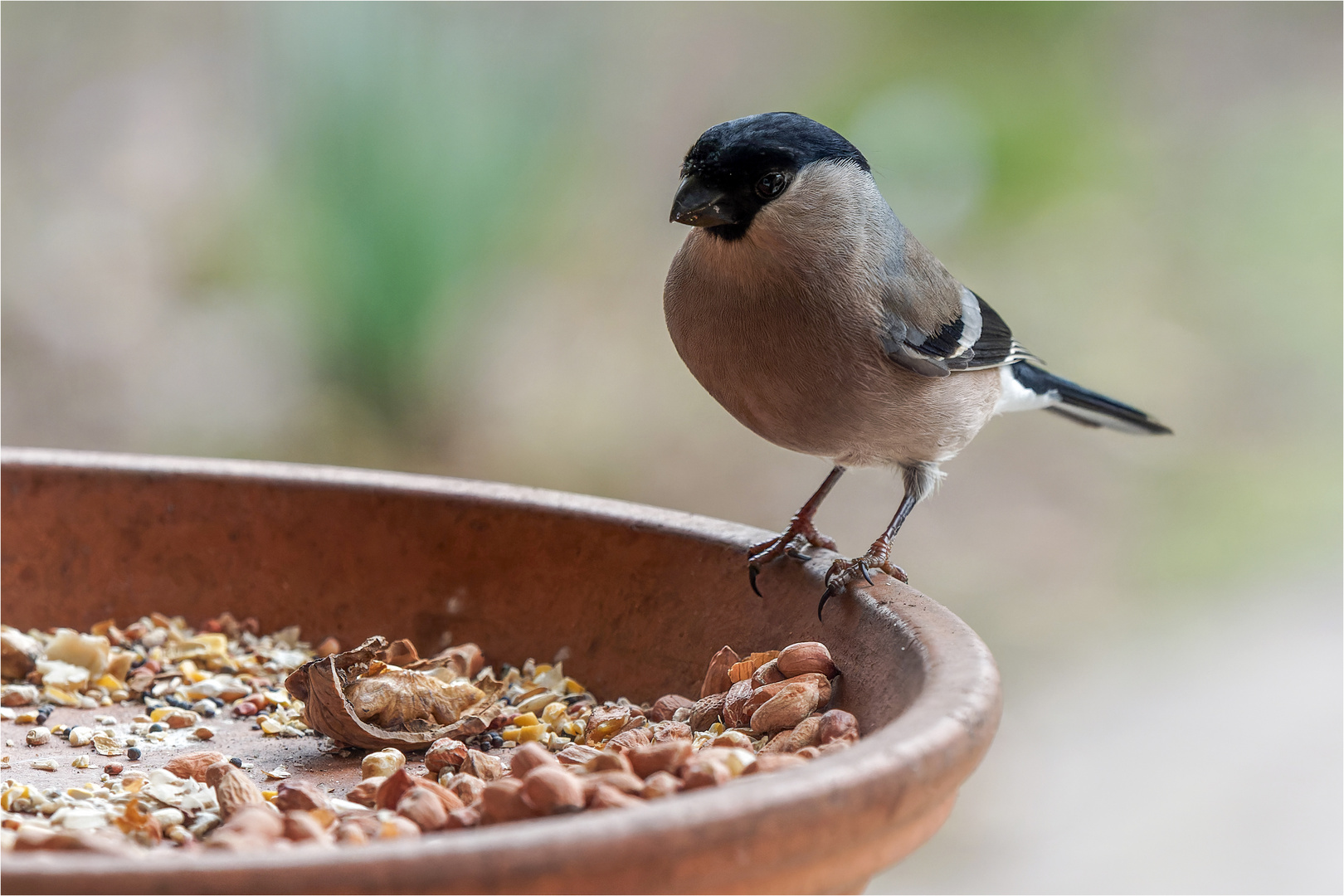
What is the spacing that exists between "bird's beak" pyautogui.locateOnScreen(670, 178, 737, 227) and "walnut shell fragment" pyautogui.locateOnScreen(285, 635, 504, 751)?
78 cm

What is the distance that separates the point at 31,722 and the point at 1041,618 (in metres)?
3.83

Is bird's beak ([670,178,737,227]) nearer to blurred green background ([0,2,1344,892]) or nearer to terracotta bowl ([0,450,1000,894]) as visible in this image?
terracotta bowl ([0,450,1000,894])

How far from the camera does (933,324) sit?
7.13 ft

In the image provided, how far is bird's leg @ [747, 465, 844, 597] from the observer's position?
1.81 metres

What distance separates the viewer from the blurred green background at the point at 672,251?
4555mm

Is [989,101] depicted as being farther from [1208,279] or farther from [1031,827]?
[1031,827]

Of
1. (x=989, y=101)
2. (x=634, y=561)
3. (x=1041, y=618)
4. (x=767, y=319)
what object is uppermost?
(x=989, y=101)

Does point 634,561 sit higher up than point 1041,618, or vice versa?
point 634,561

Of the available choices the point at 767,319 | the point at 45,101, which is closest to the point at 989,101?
the point at 767,319

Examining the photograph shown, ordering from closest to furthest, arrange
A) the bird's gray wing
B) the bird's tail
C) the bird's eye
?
the bird's eye
the bird's gray wing
the bird's tail

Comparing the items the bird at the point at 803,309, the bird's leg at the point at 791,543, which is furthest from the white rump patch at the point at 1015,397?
the bird's leg at the point at 791,543

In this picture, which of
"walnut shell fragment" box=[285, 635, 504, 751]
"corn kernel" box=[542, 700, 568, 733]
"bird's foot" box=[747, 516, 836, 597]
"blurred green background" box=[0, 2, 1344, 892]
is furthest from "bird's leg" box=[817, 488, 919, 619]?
"blurred green background" box=[0, 2, 1344, 892]

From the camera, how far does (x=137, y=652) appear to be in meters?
1.90

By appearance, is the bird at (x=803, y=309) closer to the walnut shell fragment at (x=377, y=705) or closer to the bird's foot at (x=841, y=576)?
the bird's foot at (x=841, y=576)
